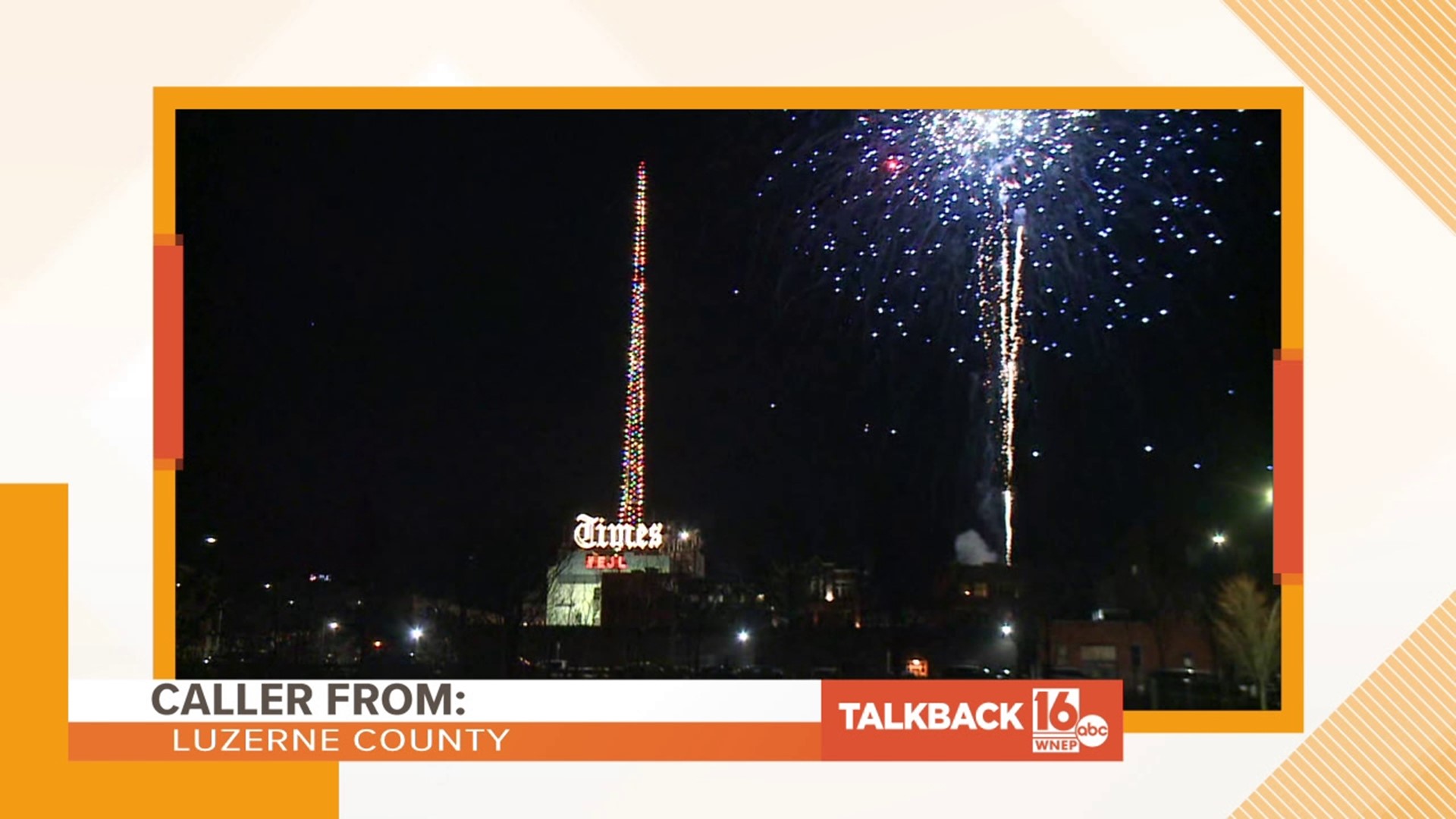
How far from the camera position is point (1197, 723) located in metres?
8.55

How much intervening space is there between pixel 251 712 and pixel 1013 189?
7.80 m

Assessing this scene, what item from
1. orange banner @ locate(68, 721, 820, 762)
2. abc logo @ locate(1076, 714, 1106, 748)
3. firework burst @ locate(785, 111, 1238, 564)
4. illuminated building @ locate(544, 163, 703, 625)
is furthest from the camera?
illuminated building @ locate(544, 163, 703, 625)

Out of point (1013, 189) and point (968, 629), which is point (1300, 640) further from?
point (968, 629)

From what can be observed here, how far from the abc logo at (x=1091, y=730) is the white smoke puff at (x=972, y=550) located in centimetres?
1017

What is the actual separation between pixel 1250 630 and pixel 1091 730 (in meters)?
5.41

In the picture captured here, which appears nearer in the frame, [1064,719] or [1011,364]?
[1064,719]

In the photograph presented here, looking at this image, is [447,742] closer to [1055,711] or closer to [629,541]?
[1055,711]

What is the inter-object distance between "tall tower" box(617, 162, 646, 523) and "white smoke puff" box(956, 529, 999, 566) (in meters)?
3.78

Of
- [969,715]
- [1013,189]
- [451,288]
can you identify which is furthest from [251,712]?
[451,288]

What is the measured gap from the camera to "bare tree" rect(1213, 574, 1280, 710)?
1298 centimetres

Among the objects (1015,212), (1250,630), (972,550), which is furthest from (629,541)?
(1250,630)

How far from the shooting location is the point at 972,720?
8.13 meters

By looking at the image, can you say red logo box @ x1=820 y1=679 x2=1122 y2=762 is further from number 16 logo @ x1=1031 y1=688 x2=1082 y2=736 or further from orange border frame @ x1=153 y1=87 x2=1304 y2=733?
orange border frame @ x1=153 y1=87 x2=1304 y2=733

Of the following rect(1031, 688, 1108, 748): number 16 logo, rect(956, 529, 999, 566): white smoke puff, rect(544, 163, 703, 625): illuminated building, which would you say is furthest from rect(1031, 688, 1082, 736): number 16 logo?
rect(956, 529, 999, 566): white smoke puff
